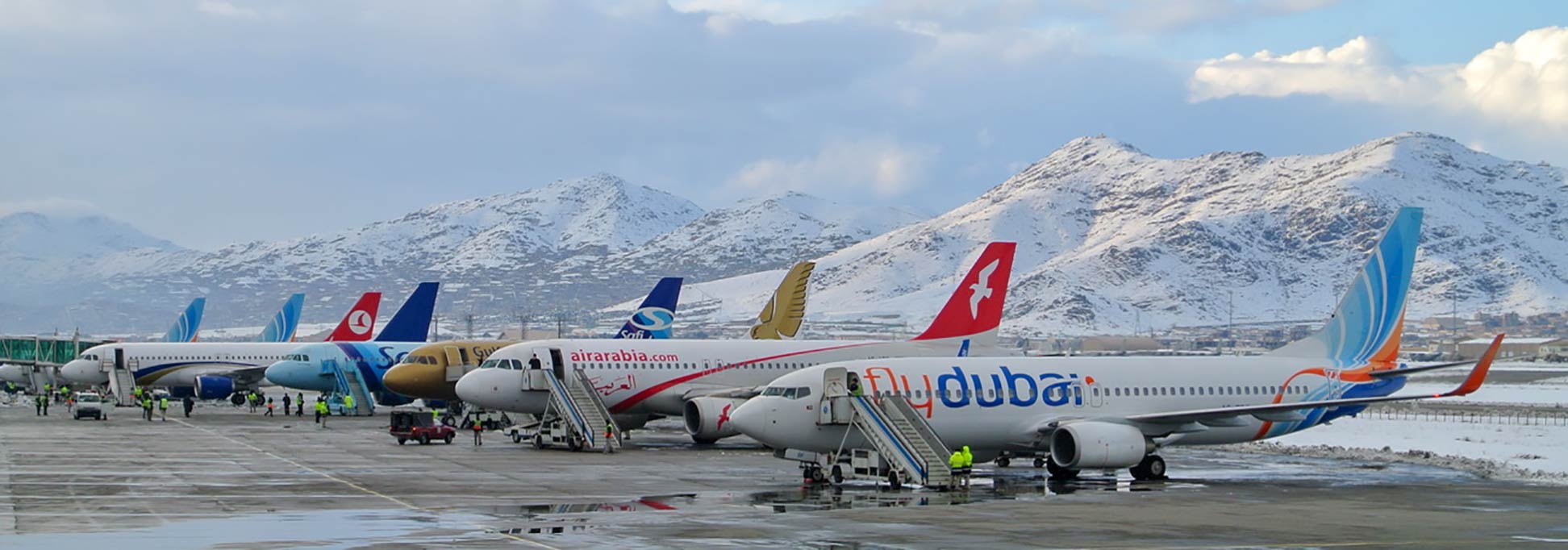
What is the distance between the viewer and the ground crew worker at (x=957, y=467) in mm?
36531

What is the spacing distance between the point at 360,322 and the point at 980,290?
5038 cm

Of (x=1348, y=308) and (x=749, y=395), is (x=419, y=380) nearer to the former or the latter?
(x=749, y=395)

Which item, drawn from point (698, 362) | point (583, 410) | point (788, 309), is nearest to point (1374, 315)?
point (698, 362)

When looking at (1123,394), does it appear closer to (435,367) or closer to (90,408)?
(435,367)

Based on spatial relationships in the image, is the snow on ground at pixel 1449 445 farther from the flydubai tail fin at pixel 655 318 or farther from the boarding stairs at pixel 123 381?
the boarding stairs at pixel 123 381

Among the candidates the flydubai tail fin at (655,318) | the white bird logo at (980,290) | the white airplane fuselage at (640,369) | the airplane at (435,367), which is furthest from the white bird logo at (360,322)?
the white bird logo at (980,290)

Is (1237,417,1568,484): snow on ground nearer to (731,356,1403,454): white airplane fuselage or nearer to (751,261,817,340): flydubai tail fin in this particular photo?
(731,356,1403,454): white airplane fuselage

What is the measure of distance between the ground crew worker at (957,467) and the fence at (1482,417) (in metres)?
46.5

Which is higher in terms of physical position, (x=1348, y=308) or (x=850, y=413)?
(x=1348, y=308)

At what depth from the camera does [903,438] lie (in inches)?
1452

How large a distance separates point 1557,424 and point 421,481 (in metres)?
56.3

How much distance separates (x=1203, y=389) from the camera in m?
42.9

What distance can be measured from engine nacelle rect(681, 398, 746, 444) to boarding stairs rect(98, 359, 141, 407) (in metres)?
47.7

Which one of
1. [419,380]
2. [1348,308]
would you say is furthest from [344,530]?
[419,380]
